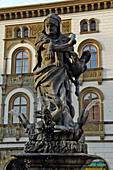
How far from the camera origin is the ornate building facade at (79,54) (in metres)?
18.2

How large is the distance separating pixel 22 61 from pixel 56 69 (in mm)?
15060

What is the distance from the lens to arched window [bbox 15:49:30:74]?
20370mm

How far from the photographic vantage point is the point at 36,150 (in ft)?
15.8

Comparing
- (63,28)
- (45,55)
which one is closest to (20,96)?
(63,28)

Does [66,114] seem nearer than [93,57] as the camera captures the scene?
Yes

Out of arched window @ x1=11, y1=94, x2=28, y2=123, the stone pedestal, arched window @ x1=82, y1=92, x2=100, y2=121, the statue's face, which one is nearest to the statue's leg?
the stone pedestal

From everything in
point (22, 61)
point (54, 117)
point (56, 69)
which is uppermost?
point (22, 61)

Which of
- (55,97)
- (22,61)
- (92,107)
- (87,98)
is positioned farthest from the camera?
(22,61)

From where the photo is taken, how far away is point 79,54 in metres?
19.6

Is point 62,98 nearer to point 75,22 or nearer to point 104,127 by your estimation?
point 104,127

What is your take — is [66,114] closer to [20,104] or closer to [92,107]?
[92,107]

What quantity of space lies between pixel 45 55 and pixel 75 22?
1497 centimetres

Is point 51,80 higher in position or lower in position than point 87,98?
lower

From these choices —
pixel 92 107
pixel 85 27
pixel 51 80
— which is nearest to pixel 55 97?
pixel 51 80
